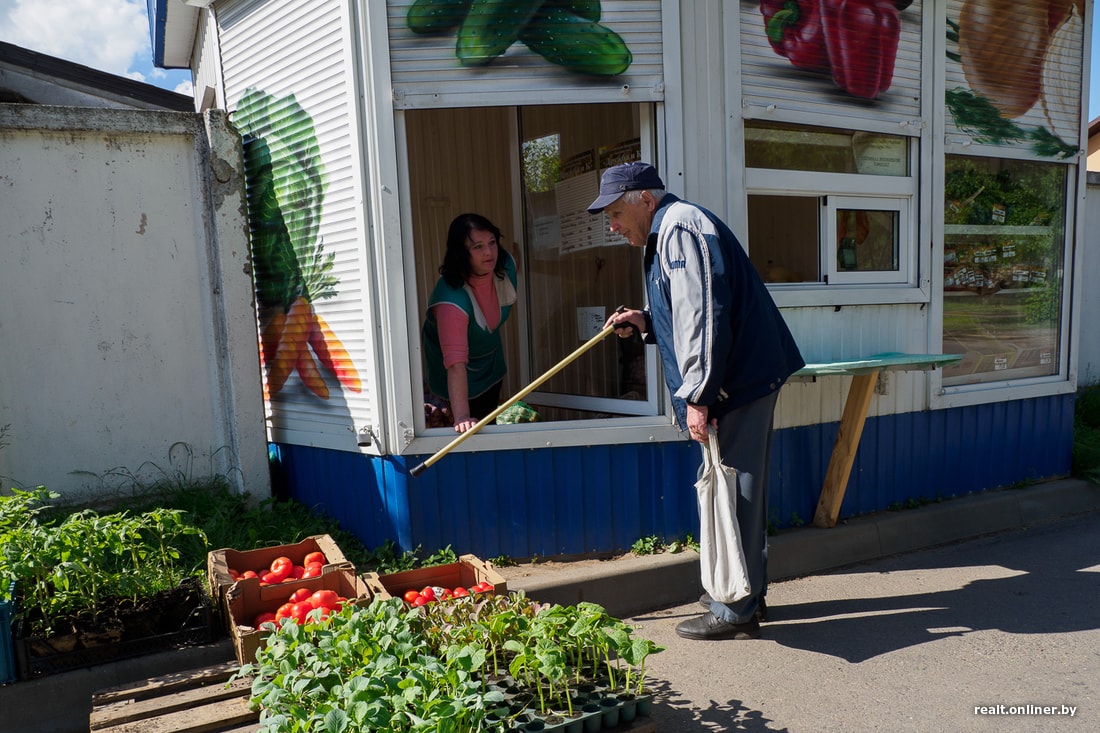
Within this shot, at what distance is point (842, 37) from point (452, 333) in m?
2.99

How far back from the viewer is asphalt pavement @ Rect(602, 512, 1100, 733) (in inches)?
128

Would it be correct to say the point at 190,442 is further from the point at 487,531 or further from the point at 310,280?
the point at 487,531

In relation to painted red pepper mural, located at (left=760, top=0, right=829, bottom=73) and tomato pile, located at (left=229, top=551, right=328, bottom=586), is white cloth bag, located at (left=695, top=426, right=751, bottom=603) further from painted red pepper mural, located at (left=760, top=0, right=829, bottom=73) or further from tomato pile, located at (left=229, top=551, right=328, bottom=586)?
painted red pepper mural, located at (left=760, top=0, right=829, bottom=73)

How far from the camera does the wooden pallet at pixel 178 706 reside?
299cm

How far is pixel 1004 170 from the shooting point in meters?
6.04

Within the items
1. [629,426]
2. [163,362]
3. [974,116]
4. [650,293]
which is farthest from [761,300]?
[163,362]

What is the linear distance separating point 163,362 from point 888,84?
4.81 metres

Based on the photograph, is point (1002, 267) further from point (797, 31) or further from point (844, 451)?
point (797, 31)

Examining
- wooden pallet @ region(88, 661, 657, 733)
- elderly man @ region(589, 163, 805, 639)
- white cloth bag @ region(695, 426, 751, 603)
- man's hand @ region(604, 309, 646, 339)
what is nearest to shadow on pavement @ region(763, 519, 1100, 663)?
elderly man @ region(589, 163, 805, 639)

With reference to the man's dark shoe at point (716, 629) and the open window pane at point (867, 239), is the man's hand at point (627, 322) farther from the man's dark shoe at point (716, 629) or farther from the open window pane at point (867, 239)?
the open window pane at point (867, 239)

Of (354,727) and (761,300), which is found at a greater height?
(761,300)

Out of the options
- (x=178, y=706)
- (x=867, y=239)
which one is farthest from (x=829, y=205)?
(x=178, y=706)

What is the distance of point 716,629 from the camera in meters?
3.98

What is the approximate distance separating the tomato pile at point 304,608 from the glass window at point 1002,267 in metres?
4.55
